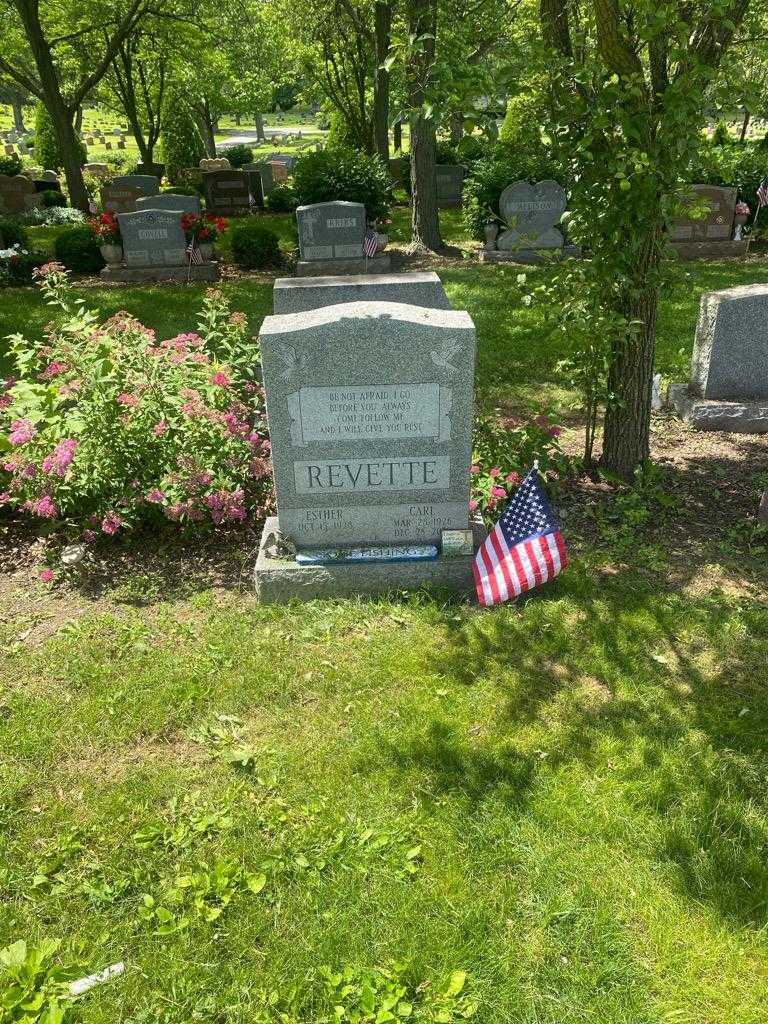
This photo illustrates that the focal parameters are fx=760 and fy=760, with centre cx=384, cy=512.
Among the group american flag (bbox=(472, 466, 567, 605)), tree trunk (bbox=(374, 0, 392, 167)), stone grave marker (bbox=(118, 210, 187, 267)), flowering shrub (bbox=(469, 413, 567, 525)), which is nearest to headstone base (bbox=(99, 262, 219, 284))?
stone grave marker (bbox=(118, 210, 187, 267))

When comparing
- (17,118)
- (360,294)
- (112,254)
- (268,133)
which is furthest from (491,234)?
(268,133)

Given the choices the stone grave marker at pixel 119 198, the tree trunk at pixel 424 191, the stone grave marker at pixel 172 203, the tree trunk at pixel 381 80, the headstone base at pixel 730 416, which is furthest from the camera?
the stone grave marker at pixel 119 198

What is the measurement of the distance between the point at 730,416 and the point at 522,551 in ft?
11.7

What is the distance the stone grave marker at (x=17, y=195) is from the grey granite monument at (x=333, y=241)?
12.2 metres

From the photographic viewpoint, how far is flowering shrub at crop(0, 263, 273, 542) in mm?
4984

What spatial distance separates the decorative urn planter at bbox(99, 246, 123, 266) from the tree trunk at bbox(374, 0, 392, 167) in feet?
22.4

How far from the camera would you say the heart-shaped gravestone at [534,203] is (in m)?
13.3

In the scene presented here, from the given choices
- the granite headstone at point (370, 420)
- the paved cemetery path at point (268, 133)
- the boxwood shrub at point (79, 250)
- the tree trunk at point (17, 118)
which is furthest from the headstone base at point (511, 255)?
the tree trunk at point (17, 118)

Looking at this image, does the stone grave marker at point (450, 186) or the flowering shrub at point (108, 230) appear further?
the stone grave marker at point (450, 186)

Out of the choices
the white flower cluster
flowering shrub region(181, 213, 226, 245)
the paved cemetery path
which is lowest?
the white flower cluster

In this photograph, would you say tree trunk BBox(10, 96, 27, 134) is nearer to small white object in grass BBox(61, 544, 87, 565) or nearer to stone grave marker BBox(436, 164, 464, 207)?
stone grave marker BBox(436, 164, 464, 207)

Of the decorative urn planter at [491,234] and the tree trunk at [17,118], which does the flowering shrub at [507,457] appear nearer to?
the decorative urn planter at [491,234]

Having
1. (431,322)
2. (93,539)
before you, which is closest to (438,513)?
(431,322)

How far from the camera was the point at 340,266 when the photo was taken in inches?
526
